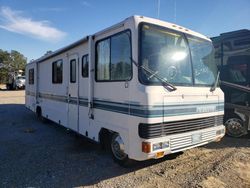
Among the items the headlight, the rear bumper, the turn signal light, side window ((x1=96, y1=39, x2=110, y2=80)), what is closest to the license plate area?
the rear bumper

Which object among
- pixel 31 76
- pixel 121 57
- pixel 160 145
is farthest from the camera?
pixel 31 76

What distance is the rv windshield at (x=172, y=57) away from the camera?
4.15 meters

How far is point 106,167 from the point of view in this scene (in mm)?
4977

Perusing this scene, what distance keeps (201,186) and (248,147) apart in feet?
9.90

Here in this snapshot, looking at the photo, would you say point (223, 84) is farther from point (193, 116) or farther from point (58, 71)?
point (58, 71)

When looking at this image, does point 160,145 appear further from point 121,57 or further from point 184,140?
point 121,57

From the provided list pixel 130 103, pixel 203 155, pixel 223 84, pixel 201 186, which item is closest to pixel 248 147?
pixel 203 155

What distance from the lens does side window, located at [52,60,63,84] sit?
7.61 metres

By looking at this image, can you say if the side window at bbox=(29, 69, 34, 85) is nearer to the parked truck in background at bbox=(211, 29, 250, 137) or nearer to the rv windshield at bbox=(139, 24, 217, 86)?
the parked truck in background at bbox=(211, 29, 250, 137)

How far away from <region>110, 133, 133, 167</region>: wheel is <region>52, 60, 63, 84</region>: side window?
3.42 metres

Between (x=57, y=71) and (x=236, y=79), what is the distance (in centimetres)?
560

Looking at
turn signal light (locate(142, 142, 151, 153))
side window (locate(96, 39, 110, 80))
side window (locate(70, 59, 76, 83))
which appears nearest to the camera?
turn signal light (locate(142, 142, 151, 153))

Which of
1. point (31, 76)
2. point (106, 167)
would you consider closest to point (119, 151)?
point (106, 167)

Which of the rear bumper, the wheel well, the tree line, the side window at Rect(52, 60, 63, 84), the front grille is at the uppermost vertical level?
the tree line
